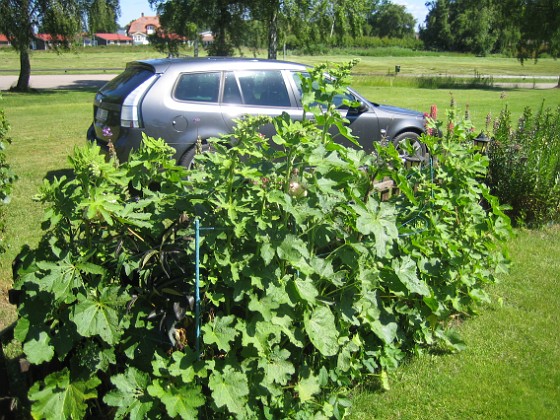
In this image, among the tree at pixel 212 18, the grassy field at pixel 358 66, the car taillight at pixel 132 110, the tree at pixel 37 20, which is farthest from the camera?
the grassy field at pixel 358 66

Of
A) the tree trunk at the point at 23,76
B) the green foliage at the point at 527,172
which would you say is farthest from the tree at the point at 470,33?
the green foliage at the point at 527,172

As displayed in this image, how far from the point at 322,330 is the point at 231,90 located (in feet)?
17.6

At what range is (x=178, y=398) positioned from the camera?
7.80 ft

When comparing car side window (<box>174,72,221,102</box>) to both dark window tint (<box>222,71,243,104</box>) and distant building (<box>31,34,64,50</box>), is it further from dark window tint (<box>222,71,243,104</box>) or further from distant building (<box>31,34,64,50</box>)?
distant building (<box>31,34,64,50</box>)

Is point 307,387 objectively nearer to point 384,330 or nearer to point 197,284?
point 384,330

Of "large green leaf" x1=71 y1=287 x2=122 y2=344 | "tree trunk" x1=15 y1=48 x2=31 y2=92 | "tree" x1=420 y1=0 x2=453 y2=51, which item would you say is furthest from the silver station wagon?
"tree" x1=420 y1=0 x2=453 y2=51

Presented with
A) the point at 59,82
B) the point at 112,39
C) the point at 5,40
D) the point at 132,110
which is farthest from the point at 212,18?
the point at 112,39

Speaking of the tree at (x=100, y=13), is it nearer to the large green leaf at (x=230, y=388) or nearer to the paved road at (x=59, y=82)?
the paved road at (x=59, y=82)

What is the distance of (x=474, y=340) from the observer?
4.10 metres

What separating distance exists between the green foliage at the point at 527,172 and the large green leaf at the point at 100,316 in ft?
16.9

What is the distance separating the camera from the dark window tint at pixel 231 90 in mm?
7504

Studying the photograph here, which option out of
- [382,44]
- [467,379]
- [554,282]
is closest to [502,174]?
[554,282]

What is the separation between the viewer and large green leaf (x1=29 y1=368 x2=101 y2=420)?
2.33 metres

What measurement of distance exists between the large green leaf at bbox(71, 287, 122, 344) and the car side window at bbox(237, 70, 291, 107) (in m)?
5.49
